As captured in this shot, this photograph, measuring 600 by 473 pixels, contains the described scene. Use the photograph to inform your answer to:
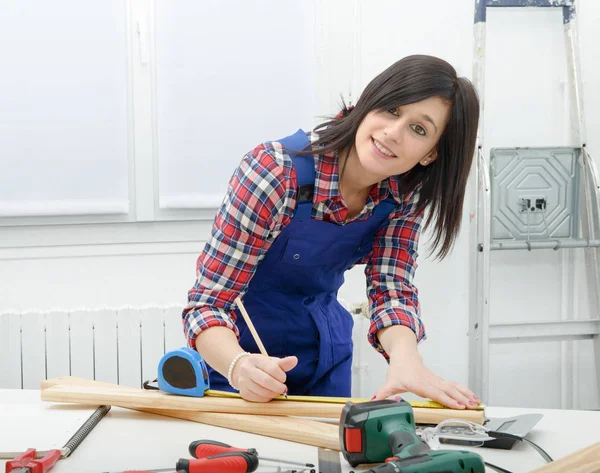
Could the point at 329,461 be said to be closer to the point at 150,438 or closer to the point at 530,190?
the point at 150,438

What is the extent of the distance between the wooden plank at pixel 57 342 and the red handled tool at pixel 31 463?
1.46m

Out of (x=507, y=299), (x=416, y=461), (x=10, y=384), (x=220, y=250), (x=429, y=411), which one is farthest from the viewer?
(x=507, y=299)

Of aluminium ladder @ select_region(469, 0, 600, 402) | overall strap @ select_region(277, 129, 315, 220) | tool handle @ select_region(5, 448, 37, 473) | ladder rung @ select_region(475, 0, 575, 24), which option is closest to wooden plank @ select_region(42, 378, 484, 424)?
tool handle @ select_region(5, 448, 37, 473)

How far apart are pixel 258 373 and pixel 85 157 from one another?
60.1 inches

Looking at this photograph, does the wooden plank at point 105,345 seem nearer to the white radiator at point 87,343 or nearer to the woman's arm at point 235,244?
the white radiator at point 87,343

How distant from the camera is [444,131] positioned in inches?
55.1

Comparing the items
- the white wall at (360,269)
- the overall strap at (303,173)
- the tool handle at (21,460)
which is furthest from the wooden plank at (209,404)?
the white wall at (360,269)

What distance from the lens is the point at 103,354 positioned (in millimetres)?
2451

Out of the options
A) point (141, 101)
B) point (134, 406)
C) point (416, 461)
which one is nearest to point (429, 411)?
point (416, 461)

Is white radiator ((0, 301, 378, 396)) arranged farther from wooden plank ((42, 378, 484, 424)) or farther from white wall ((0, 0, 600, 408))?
wooden plank ((42, 378, 484, 424))

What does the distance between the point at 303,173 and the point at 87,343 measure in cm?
136

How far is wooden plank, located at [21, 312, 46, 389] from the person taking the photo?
7.89ft

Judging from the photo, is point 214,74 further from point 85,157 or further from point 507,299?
point 507,299

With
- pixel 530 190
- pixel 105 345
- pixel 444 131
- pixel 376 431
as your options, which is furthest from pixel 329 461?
pixel 530 190
